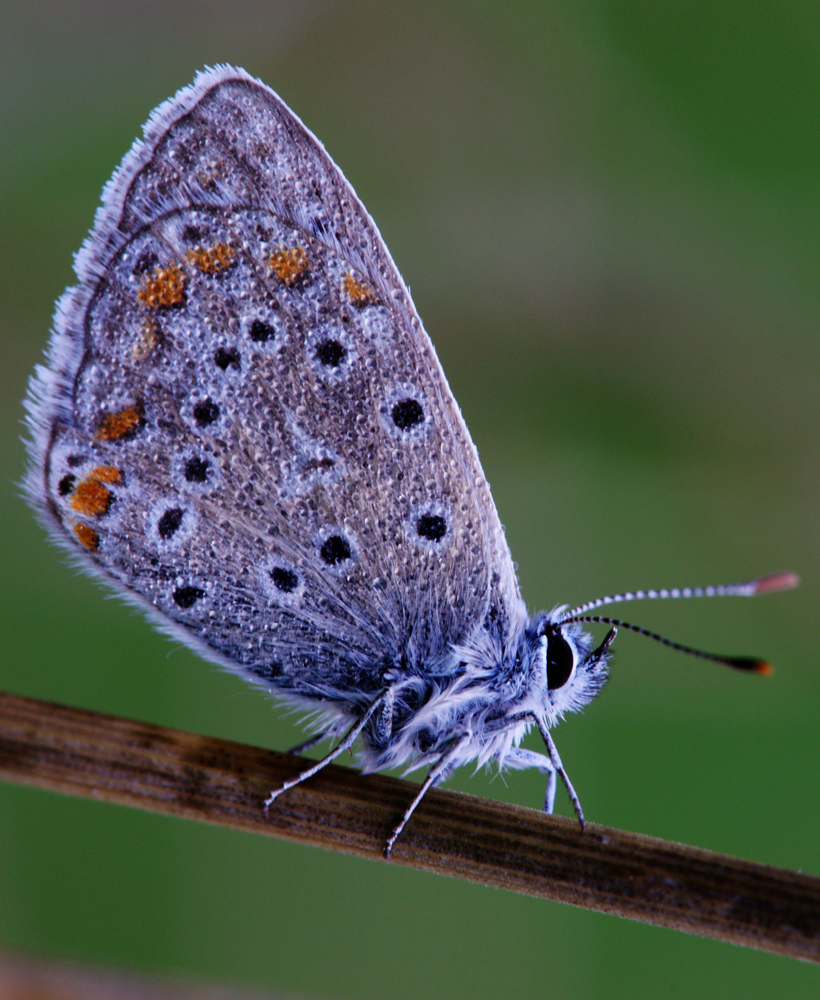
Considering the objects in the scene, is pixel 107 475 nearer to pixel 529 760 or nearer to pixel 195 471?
pixel 195 471

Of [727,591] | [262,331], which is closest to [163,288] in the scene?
[262,331]

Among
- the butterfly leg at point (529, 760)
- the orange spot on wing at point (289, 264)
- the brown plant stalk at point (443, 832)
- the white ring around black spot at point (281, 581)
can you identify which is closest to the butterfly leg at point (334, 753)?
the brown plant stalk at point (443, 832)

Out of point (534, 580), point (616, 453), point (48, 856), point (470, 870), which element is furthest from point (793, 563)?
point (48, 856)

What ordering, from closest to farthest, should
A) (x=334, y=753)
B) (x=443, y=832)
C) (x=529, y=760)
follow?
1. (x=443, y=832)
2. (x=334, y=753)
3. (x=529, y=760)

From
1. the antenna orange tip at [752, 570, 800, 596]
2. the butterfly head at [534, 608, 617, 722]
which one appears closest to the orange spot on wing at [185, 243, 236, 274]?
the butterfly head at [534, 608, 617, 722]

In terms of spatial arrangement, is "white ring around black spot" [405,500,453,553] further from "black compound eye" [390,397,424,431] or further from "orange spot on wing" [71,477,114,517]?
"orange spot on wing" [71,477,114,517]

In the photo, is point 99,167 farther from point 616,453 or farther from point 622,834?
point 622,834
